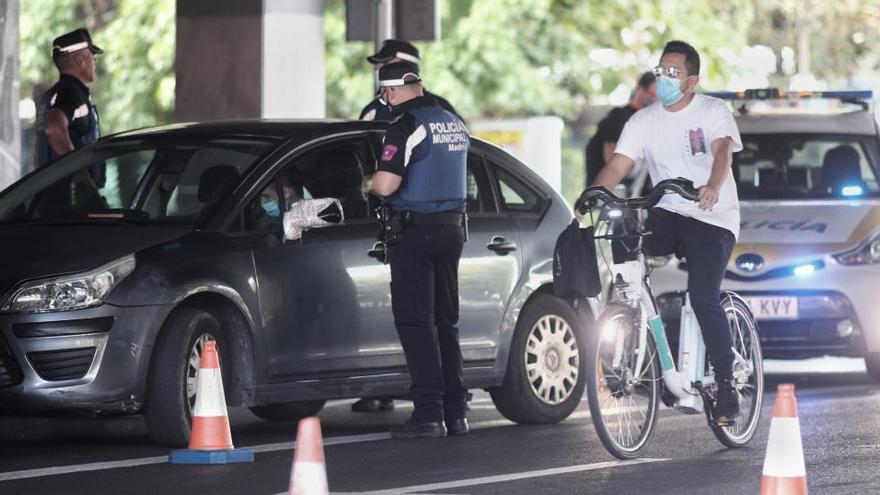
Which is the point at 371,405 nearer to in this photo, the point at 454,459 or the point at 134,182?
the point at 134,182

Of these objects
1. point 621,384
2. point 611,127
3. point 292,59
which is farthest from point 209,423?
point 292,59

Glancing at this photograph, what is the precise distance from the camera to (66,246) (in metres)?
9.90

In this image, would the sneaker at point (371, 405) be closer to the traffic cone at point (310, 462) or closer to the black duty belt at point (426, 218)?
the black duty belt at point (426, 218)

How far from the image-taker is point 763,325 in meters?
13.3

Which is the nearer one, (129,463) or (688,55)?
(129,463)

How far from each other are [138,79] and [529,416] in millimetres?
16419

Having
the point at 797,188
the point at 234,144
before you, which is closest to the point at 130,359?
the point at 234,144

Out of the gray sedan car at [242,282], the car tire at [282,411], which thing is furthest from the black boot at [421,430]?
the car tire at [282,411]

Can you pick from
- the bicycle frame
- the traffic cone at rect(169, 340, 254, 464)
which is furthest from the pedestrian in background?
the traffic cone at rect(169, 340, 254, 464)

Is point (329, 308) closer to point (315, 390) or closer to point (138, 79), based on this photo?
point (315, 390)

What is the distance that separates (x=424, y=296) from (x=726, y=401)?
1.53 m

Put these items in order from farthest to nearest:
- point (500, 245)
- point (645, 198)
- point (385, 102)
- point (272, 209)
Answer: point (385, 102) → point (500, 245) → point (272, 209) → point (645, 198)

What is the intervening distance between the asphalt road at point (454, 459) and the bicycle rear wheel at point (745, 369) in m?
0.11

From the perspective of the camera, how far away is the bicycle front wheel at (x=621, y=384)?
9.46 metres
